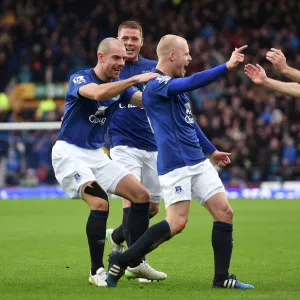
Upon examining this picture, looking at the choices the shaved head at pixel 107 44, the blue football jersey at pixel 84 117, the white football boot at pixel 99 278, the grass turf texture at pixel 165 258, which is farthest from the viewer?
the blue football jersey at pixel 84 117

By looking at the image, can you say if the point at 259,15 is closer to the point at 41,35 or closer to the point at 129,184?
the point at 41,35

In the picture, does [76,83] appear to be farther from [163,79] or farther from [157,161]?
[157,161]

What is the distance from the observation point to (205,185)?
25.6ft

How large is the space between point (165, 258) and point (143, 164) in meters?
1.50

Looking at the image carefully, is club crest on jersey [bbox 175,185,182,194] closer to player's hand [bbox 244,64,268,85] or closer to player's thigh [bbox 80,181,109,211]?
player's thigh [bbox 80,181,109,211]

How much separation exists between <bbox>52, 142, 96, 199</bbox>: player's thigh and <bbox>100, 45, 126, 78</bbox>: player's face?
32.9 inches

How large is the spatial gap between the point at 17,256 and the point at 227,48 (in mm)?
17714

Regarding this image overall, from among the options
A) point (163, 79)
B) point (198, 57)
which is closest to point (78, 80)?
point (163, 79)

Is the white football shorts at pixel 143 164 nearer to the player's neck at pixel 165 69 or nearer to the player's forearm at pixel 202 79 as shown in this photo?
Answer: the player's neck at pixel 165 69

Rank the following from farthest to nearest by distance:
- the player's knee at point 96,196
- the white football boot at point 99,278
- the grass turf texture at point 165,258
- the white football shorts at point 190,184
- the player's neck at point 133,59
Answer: the player's neck at point 133,59 → the player's knee at point 96,196 → the white football boot at point 99,278 → the white football shorts at point 190,184 → the grass turf texture at point 165,258

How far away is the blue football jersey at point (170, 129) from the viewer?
7.79 metres

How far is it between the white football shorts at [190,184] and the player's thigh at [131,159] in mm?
1401

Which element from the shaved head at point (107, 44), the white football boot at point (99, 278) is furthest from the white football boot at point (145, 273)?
the shaved head at point (107, 44)

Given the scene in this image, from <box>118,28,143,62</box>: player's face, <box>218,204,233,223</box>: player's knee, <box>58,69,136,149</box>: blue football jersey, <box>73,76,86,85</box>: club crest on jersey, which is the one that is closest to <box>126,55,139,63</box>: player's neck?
<box>118,28,143,62</box>: player's face
